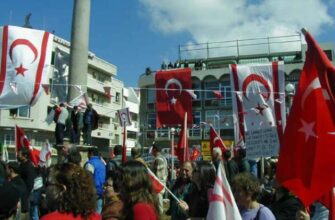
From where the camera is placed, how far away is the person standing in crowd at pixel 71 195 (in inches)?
129

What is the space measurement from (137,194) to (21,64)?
8.86 m

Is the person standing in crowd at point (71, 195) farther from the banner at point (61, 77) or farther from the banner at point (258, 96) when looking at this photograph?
the banner at point (61, 77)

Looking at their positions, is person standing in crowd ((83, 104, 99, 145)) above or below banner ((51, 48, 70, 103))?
below

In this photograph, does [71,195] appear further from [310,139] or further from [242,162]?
[242,162]

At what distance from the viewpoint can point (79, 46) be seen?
50.0 ft

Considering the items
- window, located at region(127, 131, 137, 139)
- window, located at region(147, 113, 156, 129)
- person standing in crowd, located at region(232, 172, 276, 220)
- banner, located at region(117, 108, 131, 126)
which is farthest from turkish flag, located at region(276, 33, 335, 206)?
window, located at region(127, 131, 137, 139)

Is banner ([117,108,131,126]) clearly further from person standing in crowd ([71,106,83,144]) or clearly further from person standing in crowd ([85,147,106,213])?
person standing in crowd ([85,147,106,213])

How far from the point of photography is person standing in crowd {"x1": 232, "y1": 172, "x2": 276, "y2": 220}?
4316mm

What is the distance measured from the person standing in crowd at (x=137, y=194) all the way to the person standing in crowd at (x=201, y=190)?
5.01 feet

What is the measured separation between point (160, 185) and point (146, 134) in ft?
189

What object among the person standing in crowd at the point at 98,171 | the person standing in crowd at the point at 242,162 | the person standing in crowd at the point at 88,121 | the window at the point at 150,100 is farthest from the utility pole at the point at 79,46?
the window at the point at 150,100

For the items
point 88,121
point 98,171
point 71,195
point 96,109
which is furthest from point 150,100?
point 71,195

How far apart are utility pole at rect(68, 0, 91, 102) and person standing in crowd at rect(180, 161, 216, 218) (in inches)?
372

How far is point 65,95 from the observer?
14.6 m
